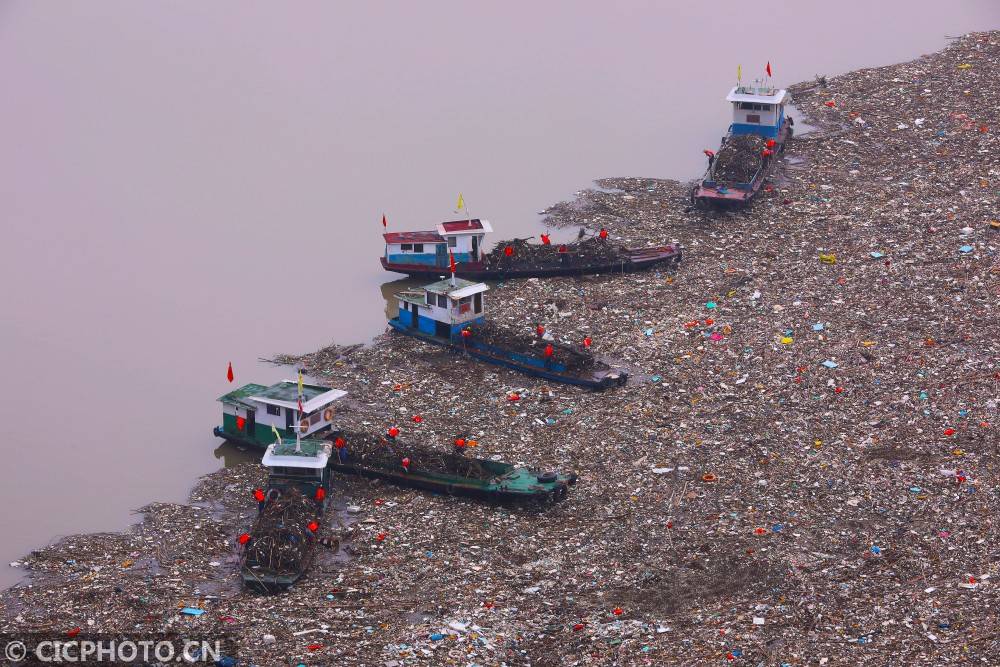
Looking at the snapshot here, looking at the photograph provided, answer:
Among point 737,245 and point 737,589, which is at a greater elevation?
point 737,245

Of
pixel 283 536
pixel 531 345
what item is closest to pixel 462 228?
pixel 531 345

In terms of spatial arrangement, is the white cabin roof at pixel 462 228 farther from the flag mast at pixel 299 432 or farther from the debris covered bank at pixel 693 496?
the flag mast at pixel 299 432

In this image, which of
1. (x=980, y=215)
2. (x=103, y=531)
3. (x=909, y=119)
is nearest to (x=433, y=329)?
(x=103, y=531)

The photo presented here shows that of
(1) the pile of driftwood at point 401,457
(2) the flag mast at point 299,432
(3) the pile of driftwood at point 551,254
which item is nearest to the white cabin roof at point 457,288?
(3) the pile of driftwood at point 551,254

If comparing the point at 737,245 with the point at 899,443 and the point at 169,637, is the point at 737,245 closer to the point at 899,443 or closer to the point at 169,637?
the point at 899,443

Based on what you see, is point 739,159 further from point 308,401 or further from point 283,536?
point 283,536

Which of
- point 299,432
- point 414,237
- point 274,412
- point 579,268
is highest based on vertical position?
point 414,237
